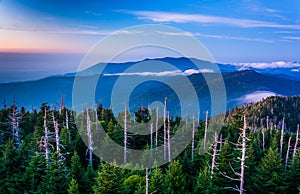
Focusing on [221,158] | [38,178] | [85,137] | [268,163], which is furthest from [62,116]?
[268,163]

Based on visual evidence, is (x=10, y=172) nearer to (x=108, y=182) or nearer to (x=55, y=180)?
(x=55, y=180)

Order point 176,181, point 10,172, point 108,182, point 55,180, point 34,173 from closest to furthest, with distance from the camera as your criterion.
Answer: point 108,182, point 55,180, point 34,173, point 176,181, point 10,172

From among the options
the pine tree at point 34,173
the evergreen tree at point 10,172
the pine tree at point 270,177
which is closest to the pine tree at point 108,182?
the pine tree at point 34,173

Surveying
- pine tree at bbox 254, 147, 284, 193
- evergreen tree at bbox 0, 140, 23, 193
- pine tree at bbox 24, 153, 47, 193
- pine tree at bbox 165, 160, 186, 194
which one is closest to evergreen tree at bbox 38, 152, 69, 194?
pine tree at bbox 24, 153, 47, 193

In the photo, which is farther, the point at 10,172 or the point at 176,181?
the point at 10,172

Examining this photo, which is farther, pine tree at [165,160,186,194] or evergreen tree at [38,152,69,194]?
pine tree at [165,160,186,194]


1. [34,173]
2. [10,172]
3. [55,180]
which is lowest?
[55,180]

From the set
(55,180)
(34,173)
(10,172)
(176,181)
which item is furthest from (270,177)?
(10,172)

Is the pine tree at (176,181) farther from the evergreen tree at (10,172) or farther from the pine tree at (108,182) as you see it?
the evergreen tree at (10,172)

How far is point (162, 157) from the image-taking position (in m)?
57.3

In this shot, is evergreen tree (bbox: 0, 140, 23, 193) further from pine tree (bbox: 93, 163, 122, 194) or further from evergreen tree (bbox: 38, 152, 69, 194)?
pine tree (bbox: 93, 163, 122, 194)

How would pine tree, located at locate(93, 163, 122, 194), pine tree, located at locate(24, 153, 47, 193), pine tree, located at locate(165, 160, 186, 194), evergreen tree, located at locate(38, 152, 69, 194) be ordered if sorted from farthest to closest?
pine tree, located at locate(165, 160, 186, 194) < pine tree, located at locate(24, 153, 47, 193) < evergreen tree, located at locate(38, 152, 69, 194) < pine tree, located at locate(93, 163, 122, 194)

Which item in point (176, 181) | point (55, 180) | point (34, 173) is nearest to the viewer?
point (55, 180)

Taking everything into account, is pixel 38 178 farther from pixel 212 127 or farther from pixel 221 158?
pixel 212 127
